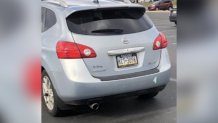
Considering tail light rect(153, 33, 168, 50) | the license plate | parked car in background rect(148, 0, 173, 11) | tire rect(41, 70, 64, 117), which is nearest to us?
the license plate

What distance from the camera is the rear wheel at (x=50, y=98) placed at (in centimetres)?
450

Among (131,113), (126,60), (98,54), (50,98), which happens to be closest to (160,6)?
(131,113)

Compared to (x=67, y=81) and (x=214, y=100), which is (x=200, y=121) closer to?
(x=214, y=100)

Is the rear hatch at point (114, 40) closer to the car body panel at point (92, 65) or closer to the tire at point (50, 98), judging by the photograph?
the car body panel at point (92, 65)

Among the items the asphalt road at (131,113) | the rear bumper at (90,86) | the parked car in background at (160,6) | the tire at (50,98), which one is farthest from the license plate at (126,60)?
the parked car in background at (160,6)

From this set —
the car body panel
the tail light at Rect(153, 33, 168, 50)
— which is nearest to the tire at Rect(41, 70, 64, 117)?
the car body panel

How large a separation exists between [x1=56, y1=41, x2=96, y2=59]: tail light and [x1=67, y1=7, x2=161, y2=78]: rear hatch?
0.04 metres

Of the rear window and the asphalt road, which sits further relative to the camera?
the asphalt road

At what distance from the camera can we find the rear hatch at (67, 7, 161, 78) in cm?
420

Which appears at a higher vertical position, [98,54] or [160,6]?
[98,54]

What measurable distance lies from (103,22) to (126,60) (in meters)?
0.52

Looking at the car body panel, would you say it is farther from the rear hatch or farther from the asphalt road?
the asphalt road

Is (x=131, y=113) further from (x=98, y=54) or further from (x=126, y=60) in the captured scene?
(x=98, y=54)

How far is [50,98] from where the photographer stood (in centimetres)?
465
